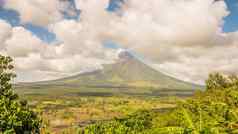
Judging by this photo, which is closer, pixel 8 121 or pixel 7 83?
pixel 8 121

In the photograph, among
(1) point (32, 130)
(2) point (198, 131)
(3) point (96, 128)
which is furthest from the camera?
(3) point (96, 128)

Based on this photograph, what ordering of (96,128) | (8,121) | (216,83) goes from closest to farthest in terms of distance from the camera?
(8,121) → (96,128) → (216,83)

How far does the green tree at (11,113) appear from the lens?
38.3m

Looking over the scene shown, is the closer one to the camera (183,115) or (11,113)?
(183,115)

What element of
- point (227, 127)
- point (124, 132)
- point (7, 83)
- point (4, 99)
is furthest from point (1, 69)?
point (227, 127)

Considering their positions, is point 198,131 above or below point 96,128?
above

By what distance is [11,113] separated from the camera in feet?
130

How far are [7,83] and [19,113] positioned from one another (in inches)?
212

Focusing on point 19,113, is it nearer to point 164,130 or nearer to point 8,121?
point 8,121

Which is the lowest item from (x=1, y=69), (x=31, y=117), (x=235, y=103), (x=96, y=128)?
(x=96, y=128)

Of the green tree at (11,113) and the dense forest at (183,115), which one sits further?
the green tree at (11,113)

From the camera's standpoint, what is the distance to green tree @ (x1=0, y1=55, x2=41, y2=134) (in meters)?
38.3

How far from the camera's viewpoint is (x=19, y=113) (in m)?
40.7

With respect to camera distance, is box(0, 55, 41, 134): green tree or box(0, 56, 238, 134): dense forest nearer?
box(0, 56, 238, 134): dense forest
